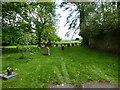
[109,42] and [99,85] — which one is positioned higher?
[109,42]

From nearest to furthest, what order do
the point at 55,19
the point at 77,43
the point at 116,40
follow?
the point at 116,40
the point at 55,19
the point at 77,43

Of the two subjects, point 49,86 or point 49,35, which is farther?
point 49,35

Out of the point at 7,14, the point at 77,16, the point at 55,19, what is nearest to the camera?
the point at 7,14

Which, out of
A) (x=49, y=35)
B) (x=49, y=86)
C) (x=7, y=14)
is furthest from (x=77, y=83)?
(x=49, y=35)

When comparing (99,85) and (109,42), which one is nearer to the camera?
(99,85)

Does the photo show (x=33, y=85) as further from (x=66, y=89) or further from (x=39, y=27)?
(x=39, y=27)

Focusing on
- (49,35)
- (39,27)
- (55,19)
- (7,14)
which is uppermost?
(55,19)

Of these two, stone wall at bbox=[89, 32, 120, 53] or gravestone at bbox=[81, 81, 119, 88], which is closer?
gravestone at bbox=[81, 81, 119, 88]

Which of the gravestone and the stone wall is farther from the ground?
the stone wall

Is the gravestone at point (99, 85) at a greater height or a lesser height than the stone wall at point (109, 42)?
lesser

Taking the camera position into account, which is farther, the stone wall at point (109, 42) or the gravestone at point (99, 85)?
the stone wall at point (109, 42)

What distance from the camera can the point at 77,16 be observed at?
11969 millimetres

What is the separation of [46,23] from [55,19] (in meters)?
1.55

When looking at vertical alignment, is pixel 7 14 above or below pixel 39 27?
above
